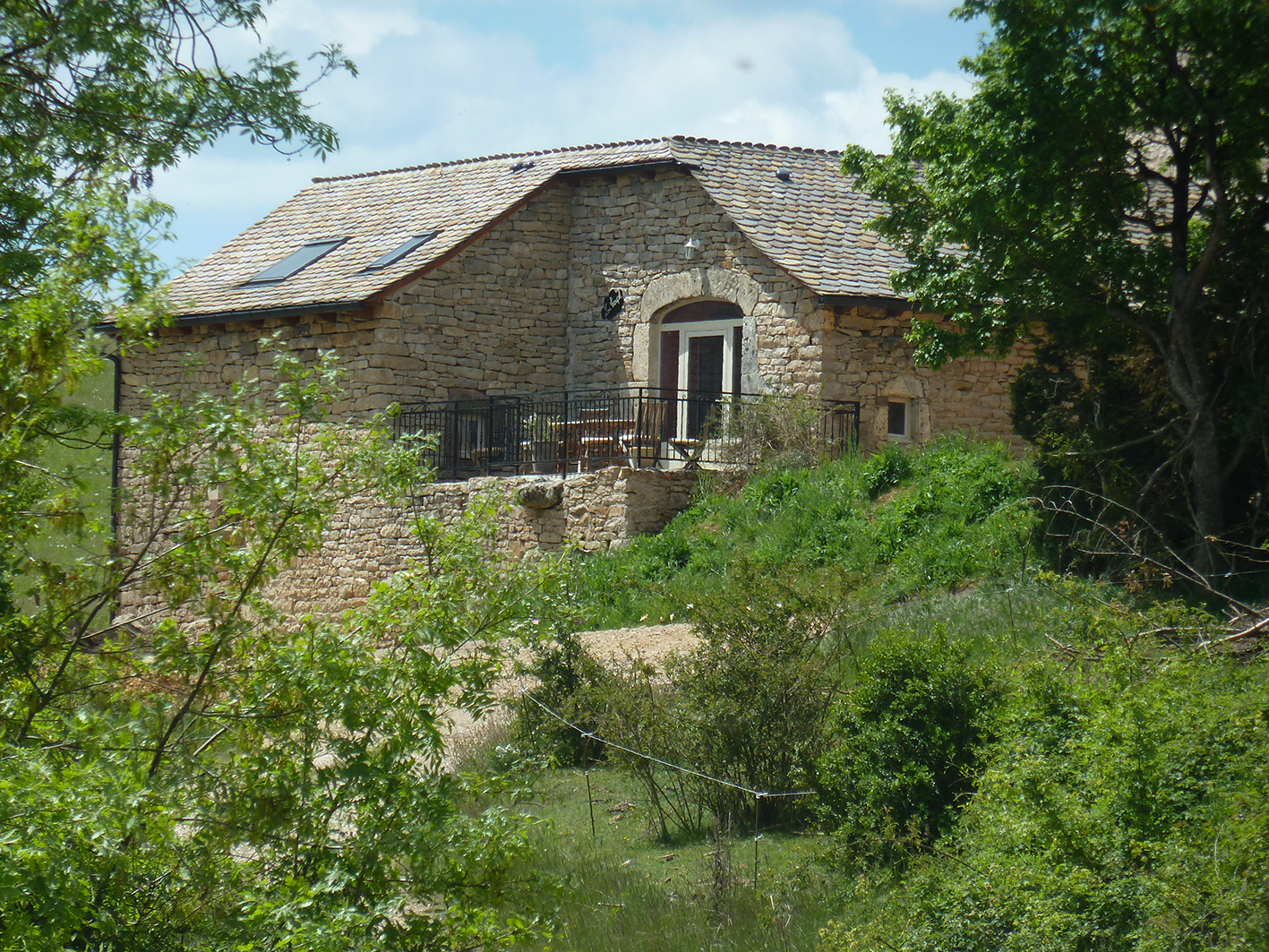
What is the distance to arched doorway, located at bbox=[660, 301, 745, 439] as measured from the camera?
52.5 feet

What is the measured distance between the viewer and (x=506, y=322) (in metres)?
17.2

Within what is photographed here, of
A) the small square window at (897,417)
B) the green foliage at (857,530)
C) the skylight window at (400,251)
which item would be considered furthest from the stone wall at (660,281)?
the green foliage at (857,530)

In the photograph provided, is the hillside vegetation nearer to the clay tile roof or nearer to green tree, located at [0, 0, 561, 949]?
green tree, located at [0, 0, 561, 949]

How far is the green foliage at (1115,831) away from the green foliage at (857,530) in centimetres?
416

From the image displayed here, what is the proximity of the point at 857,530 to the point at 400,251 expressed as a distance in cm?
862

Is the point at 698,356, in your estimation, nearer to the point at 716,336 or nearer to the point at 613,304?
the point at 716,336

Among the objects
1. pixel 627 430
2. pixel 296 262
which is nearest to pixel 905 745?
pixel 627 430

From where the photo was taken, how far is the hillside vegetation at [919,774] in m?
4.51

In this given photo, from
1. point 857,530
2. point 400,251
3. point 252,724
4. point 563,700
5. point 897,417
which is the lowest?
point 563,700

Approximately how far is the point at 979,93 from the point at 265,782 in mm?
7719

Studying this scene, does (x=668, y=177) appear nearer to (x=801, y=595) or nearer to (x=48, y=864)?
(x=801, y=595)

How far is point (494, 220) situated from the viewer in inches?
661

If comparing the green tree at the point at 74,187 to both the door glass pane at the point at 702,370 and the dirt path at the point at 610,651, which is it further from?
the door glass pane at the point at 702,370

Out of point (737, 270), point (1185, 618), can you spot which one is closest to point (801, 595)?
point (1185, 618)
